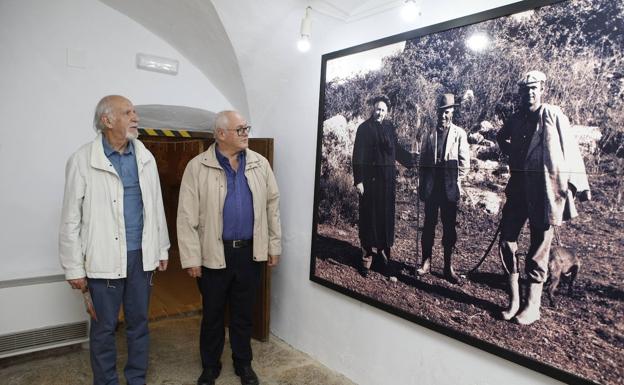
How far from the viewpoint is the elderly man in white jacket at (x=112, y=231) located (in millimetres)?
2238

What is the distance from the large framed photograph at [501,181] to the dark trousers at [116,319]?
4.37ft

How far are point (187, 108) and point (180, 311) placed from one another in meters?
1.94

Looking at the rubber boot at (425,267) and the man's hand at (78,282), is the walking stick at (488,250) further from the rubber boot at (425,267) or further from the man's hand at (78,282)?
the man's hand at (78,282)

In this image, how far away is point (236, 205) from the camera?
8.57 ft

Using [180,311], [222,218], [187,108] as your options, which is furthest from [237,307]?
[187,108]

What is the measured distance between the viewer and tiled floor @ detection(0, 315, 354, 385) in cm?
270

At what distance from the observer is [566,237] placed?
1687 millimetres

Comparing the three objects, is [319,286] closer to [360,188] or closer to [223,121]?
[360,188]

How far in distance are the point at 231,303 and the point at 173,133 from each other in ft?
6.10

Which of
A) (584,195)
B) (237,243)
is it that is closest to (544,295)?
(584,195)

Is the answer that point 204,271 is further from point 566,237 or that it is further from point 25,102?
point 566,237

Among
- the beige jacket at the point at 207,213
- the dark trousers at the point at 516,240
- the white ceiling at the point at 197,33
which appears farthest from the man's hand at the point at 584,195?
the white ceiling at the point at 197,33

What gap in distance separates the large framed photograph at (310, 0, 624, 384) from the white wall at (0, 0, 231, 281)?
1902 millimetres

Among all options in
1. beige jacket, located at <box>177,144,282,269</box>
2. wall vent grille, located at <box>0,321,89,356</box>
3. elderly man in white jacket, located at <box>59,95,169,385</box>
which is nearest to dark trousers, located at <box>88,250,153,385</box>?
elderly man in white jacket, located at <box>59,95,169,385</box>
